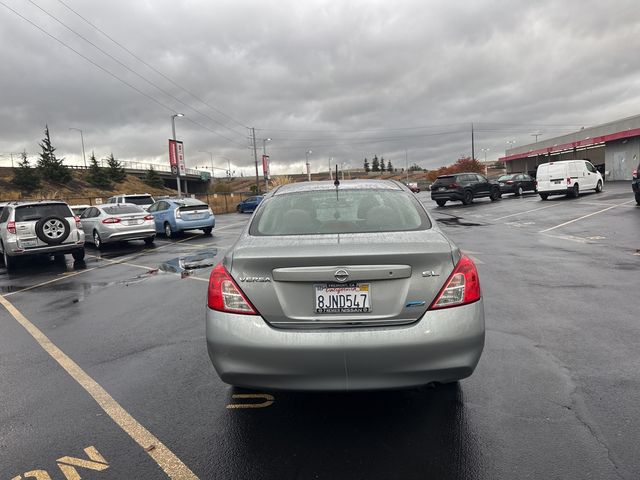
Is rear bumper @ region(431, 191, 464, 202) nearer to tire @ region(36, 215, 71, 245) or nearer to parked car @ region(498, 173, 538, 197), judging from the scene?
parked car @ region(498, 173, 538, 197)

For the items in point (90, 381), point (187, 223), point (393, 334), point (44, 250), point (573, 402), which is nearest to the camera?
point (393, 334)

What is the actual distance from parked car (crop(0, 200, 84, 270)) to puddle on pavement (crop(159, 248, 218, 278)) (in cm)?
281

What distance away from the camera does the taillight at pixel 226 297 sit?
2.80 meters

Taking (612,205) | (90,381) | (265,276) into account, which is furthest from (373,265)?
(612,205)

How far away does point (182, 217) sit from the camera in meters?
17.2

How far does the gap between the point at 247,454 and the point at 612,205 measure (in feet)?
64.9

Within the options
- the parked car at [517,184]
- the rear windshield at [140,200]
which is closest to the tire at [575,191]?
the parked car at [517,184]

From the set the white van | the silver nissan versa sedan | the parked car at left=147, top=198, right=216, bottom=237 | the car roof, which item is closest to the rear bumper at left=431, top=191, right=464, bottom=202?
the white van

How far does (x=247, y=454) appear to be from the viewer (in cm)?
276

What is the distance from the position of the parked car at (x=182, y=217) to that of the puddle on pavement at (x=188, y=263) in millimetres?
5268

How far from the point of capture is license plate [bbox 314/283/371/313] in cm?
271

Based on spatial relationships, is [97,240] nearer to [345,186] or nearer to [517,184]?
[345,186]

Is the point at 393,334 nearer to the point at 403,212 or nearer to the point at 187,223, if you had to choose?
the point at 403,212

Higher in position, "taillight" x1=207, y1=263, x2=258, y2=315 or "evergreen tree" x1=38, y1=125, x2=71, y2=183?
"evergreen tree" x1=38, y1=125, x2=71, y2=183
